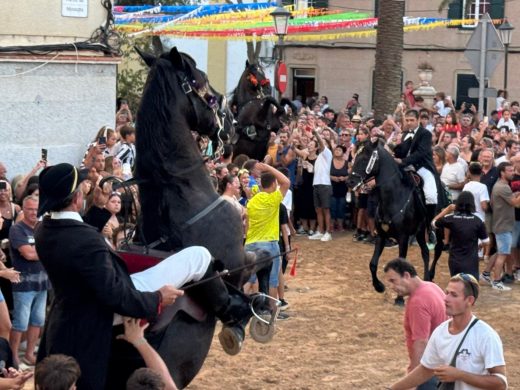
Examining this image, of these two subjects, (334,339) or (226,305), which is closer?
(226,305)

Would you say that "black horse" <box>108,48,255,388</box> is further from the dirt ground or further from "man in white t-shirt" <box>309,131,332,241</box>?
"man in white t-shirt" <box>309,131,332,241</box>

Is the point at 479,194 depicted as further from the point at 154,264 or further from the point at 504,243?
the point at 154,264

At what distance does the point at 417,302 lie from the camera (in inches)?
331

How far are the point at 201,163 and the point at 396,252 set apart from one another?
11.8 metres

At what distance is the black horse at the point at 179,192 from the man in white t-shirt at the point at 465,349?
4.78 feet

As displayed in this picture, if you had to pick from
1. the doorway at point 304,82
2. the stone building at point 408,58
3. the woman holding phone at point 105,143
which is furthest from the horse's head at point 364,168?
the doorway at point 304,82

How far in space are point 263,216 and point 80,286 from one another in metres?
7.14

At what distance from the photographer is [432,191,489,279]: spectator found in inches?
561

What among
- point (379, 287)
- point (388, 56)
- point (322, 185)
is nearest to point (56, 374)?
point (379, 287)

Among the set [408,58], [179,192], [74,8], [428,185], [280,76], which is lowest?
[428,185]

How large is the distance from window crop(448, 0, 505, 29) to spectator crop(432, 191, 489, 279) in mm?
25582

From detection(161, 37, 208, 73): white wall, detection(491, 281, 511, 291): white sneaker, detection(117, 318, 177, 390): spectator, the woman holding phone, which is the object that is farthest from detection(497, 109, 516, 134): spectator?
detection(117, 318, 177, 390): spectator

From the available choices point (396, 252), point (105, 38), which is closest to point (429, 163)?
point (396, 252)

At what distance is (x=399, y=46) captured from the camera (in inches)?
971
